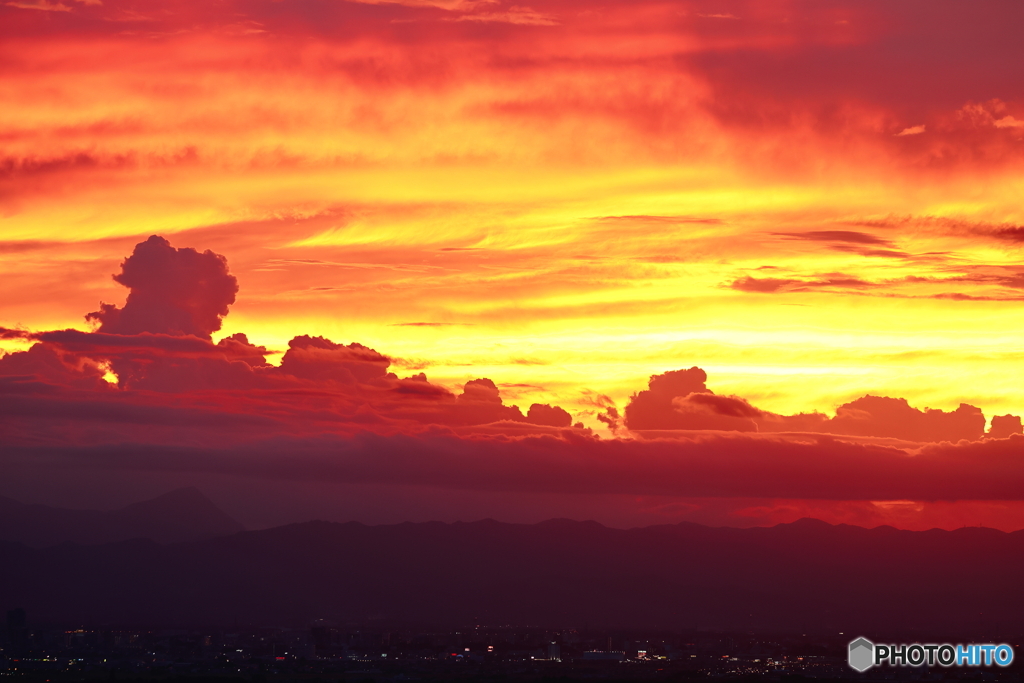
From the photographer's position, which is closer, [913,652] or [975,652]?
[975,652]

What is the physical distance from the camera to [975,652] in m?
137

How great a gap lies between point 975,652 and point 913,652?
13547 mm

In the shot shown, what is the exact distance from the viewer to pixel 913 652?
150m
